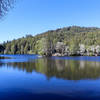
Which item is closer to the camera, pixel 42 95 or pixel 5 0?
pixel 5 0

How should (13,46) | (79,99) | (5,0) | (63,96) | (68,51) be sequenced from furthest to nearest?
(13,46)
(68,51)
(63,96)
(79,99)
(5,0)

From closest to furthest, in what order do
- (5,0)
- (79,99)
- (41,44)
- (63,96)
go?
(5,0)
(79,99)
(63,96)
(41,44)

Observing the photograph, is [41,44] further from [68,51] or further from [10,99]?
[10,99]

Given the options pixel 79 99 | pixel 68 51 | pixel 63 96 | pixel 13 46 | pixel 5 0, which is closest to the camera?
pixel 5 0

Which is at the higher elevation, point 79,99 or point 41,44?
point 41,44

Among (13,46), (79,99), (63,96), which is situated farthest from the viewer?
(13,46)

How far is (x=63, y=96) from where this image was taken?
7.60 meters

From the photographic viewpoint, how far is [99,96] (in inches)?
297

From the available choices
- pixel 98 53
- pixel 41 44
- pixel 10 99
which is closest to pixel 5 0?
pixel 10 99

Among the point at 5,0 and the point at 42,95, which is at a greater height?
the point at 5,0

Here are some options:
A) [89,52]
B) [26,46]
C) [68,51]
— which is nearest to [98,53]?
[89,52]

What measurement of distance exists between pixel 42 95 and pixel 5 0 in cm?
532

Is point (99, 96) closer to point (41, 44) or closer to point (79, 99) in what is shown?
point (79, 99)

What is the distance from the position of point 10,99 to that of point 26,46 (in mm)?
122374
